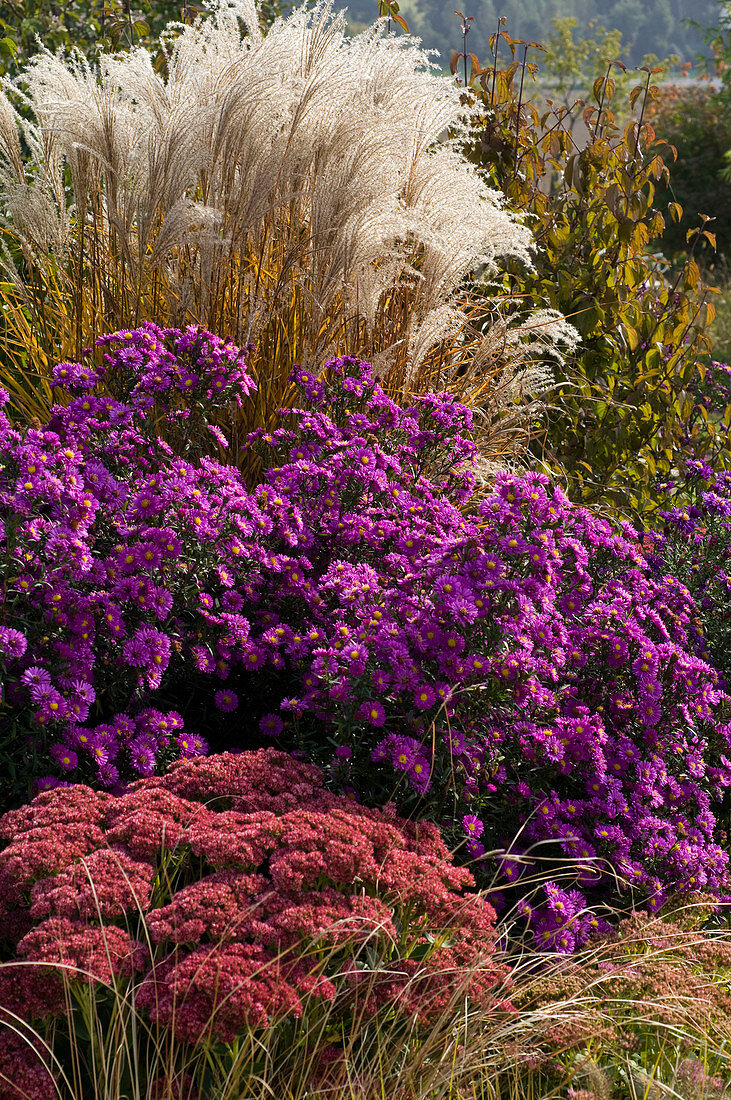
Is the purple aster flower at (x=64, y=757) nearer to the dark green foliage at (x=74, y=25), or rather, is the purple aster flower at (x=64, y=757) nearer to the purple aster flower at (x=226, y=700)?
the purple aster flower at (x=226, y=700)

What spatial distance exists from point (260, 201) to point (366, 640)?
1.83 meters

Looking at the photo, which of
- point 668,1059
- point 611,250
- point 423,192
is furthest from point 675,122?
point 668,1059

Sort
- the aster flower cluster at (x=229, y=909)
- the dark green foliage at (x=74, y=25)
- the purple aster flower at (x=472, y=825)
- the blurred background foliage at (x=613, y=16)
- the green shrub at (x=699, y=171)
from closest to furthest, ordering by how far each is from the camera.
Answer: the aster flower cluster at (x=229, y=909) < the purple aster flower at (x=472, y=825) < the dark green foliage at (x=74, y=25) < the green shrub at (x=699, y=171) < the blurred background foliage at (x=613, y=16)

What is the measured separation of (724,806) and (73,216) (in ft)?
11.8

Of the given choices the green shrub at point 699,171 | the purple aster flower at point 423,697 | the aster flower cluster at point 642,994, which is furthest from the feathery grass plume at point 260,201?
the green shrub at point 699,171

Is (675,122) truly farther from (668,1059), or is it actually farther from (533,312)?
(668,1059)

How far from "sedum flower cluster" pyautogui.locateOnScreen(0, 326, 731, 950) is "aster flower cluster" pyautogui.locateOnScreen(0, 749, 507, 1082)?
0.97 ft

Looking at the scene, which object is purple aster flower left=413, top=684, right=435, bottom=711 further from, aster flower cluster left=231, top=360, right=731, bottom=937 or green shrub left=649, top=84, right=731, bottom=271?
green shrub left=649, top=84, right=731, bottom=271

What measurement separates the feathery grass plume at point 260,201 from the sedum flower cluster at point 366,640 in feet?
2.13

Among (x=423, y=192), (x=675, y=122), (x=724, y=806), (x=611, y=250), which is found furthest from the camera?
(x=675, y=122)

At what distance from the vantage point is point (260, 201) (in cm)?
355

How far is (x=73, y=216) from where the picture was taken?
170 inches

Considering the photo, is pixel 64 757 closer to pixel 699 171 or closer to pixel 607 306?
pixel 607 306

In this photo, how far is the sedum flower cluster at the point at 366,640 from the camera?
8.01ft
